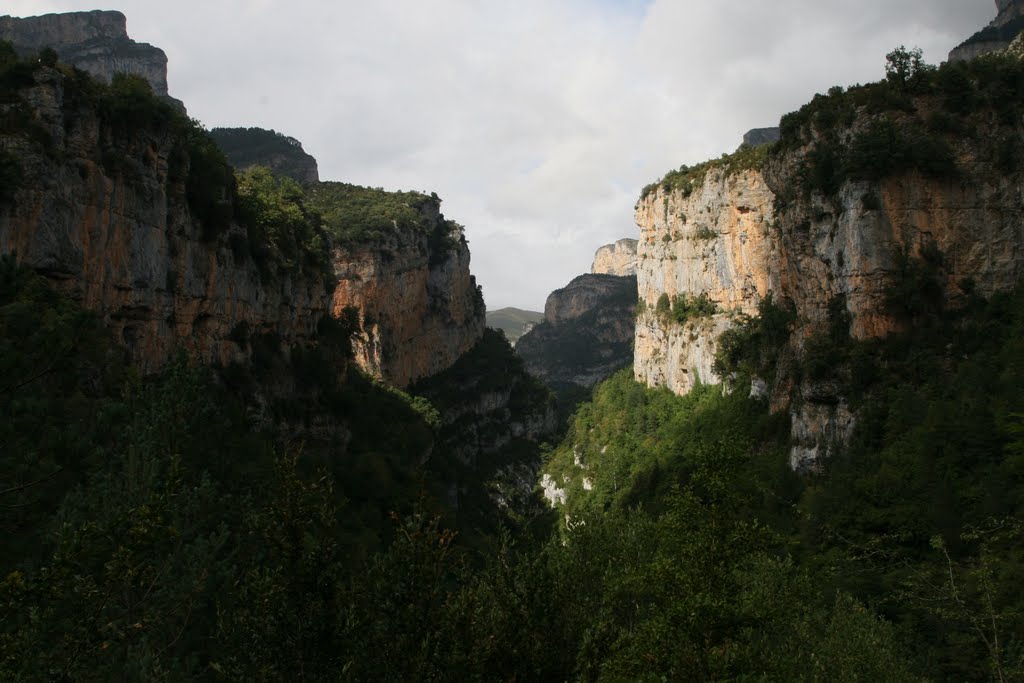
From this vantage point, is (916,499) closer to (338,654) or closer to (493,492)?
(338,654)

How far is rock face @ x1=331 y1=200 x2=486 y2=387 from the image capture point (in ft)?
219

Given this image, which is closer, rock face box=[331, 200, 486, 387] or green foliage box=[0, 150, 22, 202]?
green foliage box=[0, 150, 22, 202]

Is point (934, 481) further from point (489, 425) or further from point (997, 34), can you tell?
point (997, 34)

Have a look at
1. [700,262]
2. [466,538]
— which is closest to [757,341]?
[700,262]

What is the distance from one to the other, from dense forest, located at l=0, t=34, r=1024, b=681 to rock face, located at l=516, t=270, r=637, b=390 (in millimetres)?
127517

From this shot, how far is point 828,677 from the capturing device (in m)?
14.4

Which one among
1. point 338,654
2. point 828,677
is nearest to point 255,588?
point 338,654

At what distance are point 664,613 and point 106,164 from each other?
75.7 feet

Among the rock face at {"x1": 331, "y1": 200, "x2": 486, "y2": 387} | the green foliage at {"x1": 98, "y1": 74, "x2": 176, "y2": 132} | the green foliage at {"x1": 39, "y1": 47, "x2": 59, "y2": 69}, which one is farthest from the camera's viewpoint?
the rock face at {"x1": 331, "y1": 200, "x2": 486, "y2": 387}

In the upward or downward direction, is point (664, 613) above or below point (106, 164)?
below

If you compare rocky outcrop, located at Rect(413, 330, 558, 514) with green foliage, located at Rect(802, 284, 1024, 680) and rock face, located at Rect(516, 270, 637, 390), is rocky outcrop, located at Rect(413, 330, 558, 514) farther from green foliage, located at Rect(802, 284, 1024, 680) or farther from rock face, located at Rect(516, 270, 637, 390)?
rock face, located at Rect(516, 270, 637, 390)

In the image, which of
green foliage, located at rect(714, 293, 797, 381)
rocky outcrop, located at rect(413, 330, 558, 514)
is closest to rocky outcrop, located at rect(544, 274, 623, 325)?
rocky outcrop, located at rect(413, 330, 558, 514)

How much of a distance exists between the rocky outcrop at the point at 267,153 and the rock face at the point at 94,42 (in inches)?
493

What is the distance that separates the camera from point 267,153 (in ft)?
367
